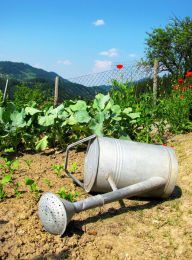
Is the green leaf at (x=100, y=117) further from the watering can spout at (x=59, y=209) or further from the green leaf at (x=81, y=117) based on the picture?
the watering can spout at (x=59, y=209)

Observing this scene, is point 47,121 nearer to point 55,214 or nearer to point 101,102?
point 101,102

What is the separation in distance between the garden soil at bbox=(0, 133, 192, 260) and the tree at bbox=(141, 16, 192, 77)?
62.0ft

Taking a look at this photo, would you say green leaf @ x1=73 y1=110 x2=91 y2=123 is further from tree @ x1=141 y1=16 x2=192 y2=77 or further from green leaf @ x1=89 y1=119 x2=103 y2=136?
tree @ x1=141 y1=16 x2=192 y2=77

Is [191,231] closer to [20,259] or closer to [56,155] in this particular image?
[20,259]

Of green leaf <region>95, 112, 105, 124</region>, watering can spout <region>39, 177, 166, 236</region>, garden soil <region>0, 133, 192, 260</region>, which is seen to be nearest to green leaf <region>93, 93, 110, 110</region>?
green leaf <region>95, 112, 105, 124</region>

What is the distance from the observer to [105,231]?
5.97ft

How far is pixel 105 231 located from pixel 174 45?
21.5 m

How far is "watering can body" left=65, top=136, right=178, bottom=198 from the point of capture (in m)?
2.15

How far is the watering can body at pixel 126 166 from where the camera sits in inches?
84.6

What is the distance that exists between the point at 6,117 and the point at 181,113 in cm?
280

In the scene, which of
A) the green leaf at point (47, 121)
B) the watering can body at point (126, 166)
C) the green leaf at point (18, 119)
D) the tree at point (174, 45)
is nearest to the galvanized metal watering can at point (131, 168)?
the watering can body at point (126, 166)

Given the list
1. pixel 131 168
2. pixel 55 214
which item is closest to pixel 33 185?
pixel 55 214

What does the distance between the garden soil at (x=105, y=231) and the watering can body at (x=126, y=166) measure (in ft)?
0.64

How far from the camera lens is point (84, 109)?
3.15 meters
